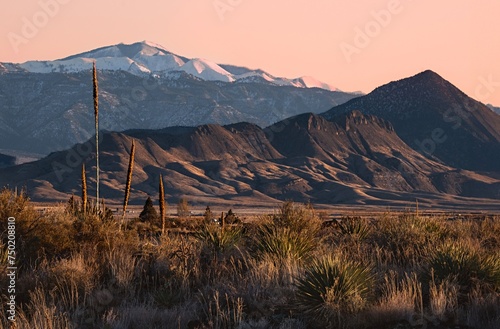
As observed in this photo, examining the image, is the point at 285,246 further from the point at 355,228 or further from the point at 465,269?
the point at 355,228

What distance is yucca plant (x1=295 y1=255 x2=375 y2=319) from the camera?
32.8 feet

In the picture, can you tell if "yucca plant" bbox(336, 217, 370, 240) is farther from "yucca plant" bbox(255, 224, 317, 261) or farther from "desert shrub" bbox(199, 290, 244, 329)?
"desert shrub" bbox(199, 290, 244, 329)

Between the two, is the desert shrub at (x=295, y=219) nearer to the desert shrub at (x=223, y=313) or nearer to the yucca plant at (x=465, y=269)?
the yucca plant at (x=465, y=269)

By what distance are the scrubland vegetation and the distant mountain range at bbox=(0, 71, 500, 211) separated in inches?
4425

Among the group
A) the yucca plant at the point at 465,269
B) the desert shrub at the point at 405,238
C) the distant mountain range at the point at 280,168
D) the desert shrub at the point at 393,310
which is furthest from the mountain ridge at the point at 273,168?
the desert shrub at the point at 393,310

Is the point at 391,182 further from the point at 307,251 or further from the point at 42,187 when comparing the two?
the point at 307,251

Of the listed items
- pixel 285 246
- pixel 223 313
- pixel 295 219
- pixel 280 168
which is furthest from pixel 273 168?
pixel 223 313

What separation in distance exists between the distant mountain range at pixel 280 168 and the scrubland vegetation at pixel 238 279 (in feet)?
369

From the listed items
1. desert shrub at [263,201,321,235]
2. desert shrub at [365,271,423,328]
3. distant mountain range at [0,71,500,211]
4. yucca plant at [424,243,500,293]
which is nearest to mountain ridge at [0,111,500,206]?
distant mountain range at [0,71,500,211]

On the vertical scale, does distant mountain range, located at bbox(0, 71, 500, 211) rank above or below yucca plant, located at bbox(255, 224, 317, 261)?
above

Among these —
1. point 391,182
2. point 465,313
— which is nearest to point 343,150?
point 391,182

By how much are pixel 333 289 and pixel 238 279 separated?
2.19m

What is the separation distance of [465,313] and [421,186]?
490 feet

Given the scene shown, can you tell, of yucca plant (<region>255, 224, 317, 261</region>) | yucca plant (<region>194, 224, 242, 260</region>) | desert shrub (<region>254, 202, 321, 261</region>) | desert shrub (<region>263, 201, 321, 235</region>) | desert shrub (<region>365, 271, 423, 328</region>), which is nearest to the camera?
desert shrub (<region>365, 271, 423, 328</region>)
